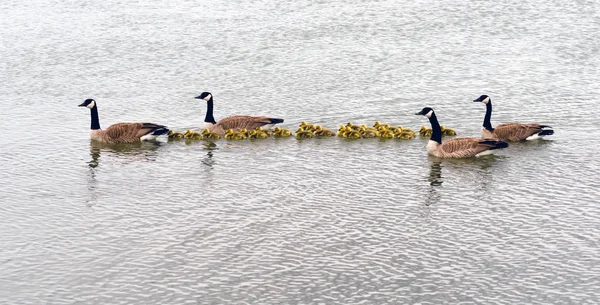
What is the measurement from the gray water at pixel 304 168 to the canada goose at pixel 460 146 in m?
0.49

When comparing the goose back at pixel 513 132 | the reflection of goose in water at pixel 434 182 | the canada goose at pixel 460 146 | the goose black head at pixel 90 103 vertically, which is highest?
the goose black head at pixel 90 103

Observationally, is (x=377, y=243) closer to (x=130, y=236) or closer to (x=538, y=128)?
(x=130, y=236)

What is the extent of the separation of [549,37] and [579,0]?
1092 cm

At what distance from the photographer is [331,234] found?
2542 cm

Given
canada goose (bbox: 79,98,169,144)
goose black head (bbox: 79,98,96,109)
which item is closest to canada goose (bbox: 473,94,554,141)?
canada goose (bbox: 79,98,169,144)

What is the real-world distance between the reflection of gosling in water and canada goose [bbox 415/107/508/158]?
609cm

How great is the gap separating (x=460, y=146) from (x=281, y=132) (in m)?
7.54

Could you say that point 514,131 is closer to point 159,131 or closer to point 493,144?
point 493,144

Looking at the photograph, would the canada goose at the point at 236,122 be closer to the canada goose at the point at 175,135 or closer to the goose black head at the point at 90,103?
the canada goose at the point at 175,135

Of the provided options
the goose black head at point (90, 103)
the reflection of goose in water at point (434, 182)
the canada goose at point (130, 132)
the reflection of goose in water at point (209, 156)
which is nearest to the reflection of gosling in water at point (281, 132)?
the reflection of goose in water at point (209, 156)

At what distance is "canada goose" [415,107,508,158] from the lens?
33406 mm

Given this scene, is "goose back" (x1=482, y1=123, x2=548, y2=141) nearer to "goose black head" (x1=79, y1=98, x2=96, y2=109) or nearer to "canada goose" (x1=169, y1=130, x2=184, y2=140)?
"canada goose" (x1=169, y1=130, x2=184, y2=140)

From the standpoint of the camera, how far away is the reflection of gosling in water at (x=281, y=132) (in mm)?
37062

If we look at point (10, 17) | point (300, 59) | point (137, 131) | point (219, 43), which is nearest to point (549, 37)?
point (300, 59)
